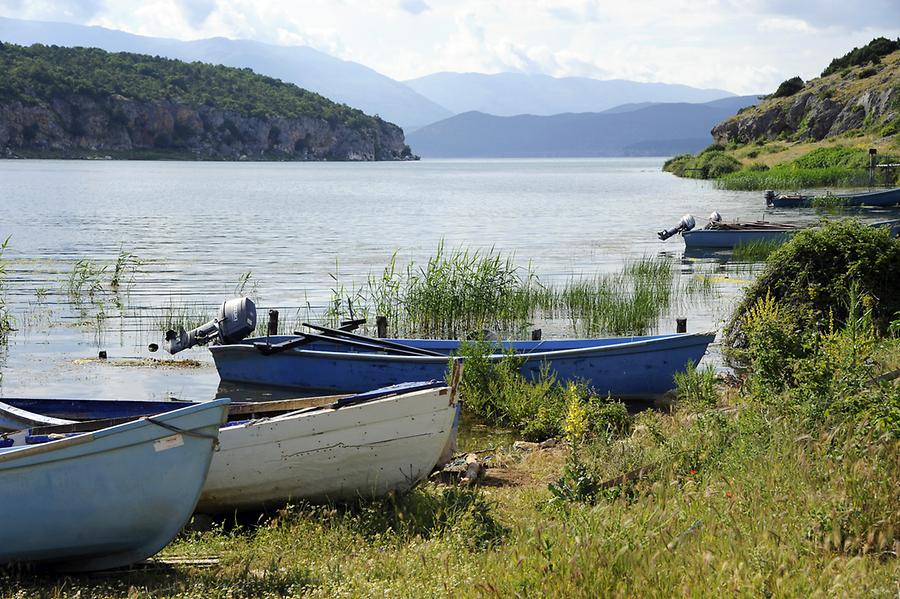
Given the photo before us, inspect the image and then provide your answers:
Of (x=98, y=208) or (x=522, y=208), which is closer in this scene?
(x=98, y=208)

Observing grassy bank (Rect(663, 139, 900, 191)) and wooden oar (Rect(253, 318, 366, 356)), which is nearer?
wooden oar (Rect(253, 318, 366, 356))

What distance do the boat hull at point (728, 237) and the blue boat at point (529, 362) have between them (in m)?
16.9

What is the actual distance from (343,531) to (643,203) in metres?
54.4

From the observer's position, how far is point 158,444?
22.5ft

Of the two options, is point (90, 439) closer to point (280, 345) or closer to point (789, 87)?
point (280, 345)

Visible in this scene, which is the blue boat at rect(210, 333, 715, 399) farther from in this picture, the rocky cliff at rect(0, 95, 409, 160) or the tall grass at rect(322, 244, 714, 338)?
the rocky cliff at rect(0, 95, 409, 160)

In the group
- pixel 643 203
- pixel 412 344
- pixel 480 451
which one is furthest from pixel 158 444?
pixel 643 203

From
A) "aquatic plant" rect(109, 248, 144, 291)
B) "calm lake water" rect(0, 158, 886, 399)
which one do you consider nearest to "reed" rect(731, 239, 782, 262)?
"calm lake water" rect(0, 158, 886, 399)

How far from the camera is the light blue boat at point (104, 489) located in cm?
677

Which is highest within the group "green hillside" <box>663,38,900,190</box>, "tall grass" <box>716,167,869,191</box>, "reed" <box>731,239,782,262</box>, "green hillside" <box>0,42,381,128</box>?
"green hillside" <box>0,42,381,128</box>

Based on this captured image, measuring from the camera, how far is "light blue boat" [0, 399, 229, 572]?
6.77 m

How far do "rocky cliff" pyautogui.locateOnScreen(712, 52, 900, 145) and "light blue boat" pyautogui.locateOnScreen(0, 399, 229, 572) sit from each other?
234 ft

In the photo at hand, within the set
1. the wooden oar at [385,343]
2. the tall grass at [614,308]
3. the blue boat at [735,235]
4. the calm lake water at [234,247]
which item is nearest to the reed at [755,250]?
the blue boat at [735,235]

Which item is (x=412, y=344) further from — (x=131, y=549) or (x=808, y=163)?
(x=808, y=163)
